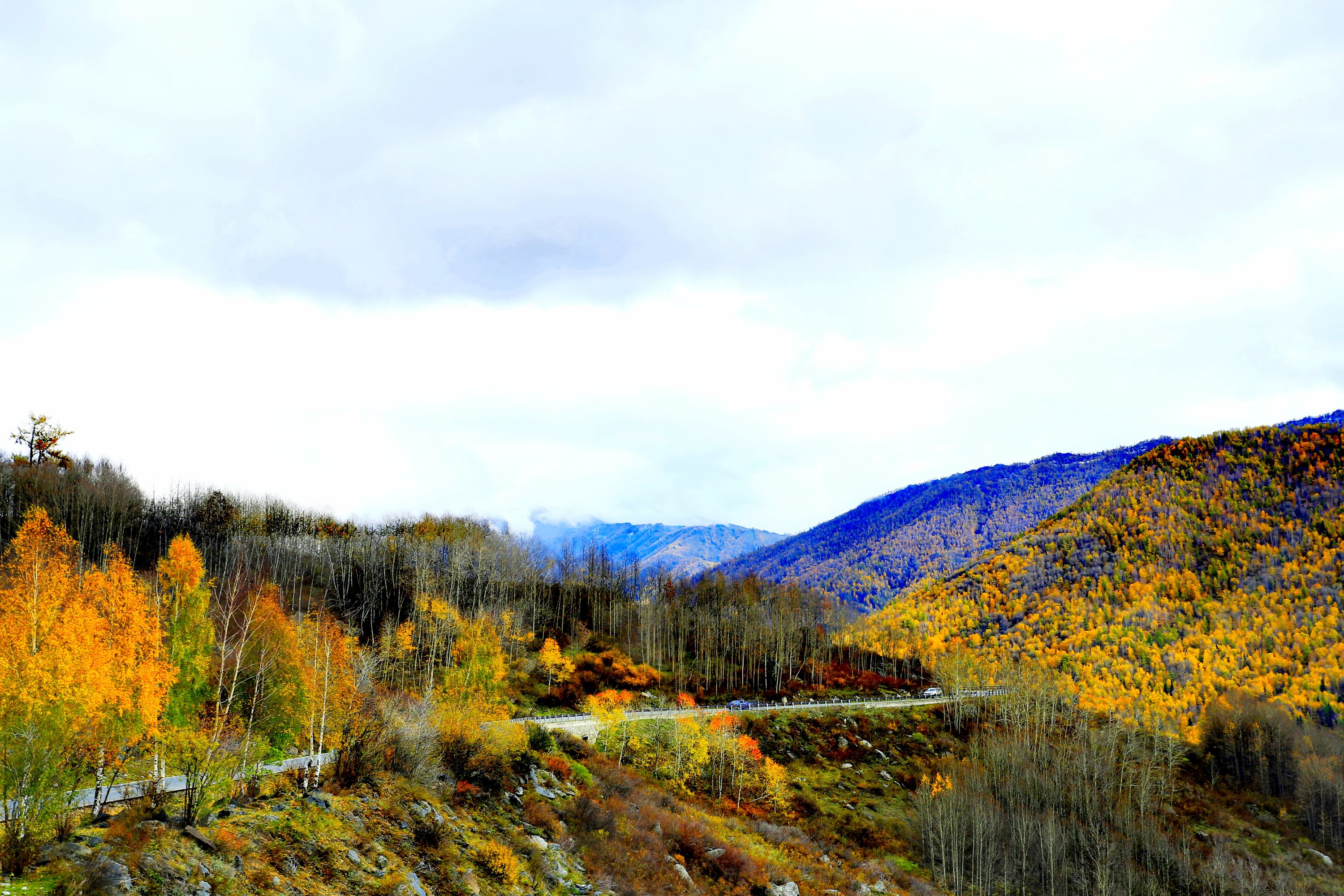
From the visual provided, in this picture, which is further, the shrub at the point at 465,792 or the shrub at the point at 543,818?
the shrub at the point at 543,818

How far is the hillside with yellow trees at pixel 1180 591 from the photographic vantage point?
4542 inches

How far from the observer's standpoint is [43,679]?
72.1 feet

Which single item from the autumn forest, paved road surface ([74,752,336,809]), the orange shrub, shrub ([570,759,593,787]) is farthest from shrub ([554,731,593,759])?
paved road surface ([74,752,336,809])

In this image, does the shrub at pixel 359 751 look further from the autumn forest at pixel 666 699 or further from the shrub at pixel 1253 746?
the shrub at pixel 1253 746

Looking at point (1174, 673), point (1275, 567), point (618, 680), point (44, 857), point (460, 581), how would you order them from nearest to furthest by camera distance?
point (44, 857) → point (618, 680) → point (460, 581) → point (1174, 673) → point (1275, 567)

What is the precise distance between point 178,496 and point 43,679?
103m

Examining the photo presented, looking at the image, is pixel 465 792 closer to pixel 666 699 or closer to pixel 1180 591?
pixel 666 699

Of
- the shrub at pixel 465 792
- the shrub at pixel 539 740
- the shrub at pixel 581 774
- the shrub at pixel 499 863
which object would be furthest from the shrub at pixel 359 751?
the shrub at pixel 539 740

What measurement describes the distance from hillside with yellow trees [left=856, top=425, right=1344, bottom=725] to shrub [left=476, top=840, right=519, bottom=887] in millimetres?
109709

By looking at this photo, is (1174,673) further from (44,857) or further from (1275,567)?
(44,857)

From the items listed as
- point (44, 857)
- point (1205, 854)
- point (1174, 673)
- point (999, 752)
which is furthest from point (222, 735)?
point (1174, 673)

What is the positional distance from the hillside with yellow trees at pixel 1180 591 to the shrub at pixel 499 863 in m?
110

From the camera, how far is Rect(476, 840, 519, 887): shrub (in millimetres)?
28250

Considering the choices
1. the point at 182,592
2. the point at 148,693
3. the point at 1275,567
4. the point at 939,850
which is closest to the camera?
the point at 148,693
